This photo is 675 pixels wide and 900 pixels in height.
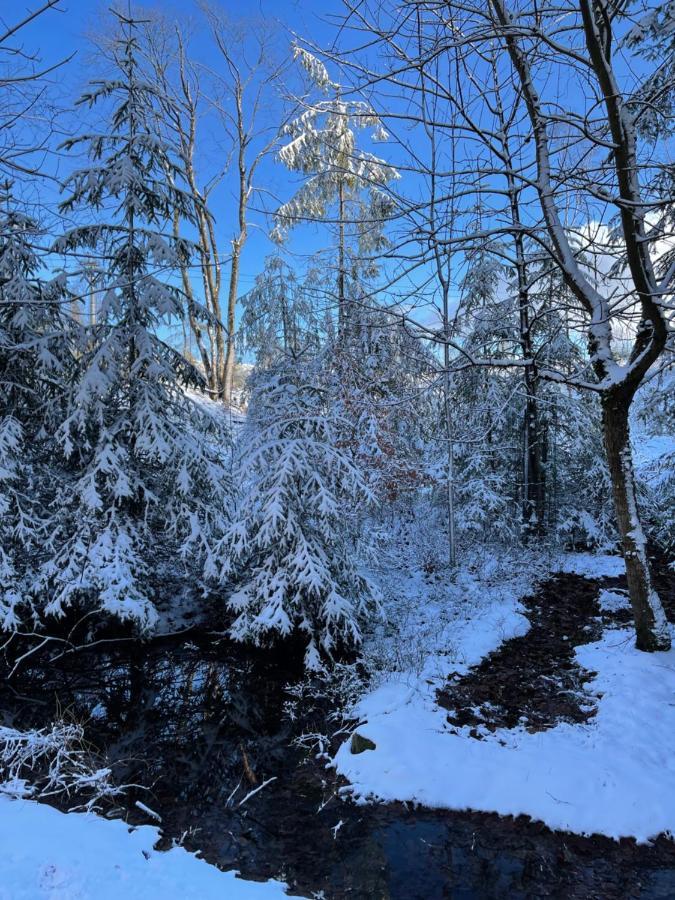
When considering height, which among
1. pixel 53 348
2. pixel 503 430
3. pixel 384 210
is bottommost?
pixel 503 430

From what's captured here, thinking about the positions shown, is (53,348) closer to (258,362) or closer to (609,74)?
(258,362)

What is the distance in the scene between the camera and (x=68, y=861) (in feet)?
11.7

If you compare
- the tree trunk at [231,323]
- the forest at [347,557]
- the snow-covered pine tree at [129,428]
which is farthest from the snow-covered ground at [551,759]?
the tree trunk at [231,323]

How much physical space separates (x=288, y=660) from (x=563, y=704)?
425 centimetres

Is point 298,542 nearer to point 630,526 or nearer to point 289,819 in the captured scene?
point 289,819

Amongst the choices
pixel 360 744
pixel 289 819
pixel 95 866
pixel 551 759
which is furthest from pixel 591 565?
pixel 95 866

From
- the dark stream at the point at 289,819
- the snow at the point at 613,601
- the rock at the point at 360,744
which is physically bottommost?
the dark stream at the point at 289,819

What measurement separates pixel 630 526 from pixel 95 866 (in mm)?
6680

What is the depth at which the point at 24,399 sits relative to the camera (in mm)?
8742

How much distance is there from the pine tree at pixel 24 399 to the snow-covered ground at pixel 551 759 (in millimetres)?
6195

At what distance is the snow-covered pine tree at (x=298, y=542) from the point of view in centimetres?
762

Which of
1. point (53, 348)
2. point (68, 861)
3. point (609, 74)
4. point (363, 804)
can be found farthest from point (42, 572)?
point (609, 74)

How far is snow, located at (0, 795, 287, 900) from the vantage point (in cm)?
333

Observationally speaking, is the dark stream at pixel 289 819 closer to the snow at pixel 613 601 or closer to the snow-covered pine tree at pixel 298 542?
the snow-covered pine tree at pixel 298 542
